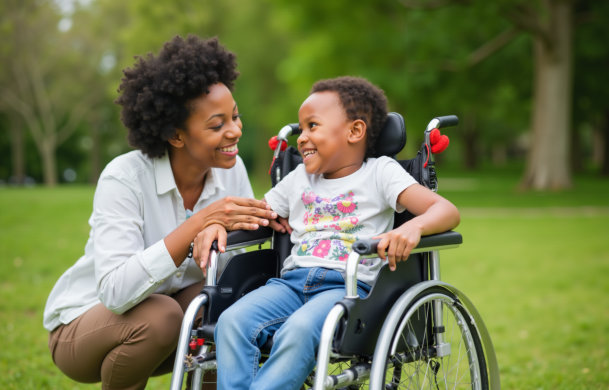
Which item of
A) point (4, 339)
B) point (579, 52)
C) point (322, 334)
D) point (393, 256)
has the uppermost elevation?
point (579, 52)

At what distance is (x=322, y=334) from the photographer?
77.1 inches

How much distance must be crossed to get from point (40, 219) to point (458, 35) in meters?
11.7

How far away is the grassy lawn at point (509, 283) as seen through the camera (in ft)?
12.7

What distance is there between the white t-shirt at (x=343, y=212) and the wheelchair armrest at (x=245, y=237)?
128 millimetres

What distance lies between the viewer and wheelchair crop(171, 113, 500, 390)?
2039 mm

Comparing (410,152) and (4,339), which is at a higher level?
(410,152)

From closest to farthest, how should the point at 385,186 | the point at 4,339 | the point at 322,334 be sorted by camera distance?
the point at 322,334 < the point at 385,186 < the point at 4,339

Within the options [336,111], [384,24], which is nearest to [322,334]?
[336,111]

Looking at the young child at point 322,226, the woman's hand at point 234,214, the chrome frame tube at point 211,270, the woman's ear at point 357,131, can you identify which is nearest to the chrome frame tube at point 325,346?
the young child at point 322,226

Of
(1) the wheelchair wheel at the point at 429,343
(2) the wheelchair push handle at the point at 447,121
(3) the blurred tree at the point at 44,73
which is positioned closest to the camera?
(1) the wheelchair wheel at the point at 429,343

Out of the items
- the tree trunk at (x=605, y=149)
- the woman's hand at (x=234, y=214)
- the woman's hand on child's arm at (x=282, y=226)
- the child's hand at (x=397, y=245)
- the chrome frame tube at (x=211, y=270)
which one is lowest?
the chrome frame tube at (x=211, y=270)

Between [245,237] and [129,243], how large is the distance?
1.44ft

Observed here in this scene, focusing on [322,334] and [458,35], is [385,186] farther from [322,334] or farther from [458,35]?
[458,35]

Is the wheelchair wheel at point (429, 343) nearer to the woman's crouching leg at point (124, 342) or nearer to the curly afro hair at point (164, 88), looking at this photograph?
the woman's crouching leg at point (124, 342)
